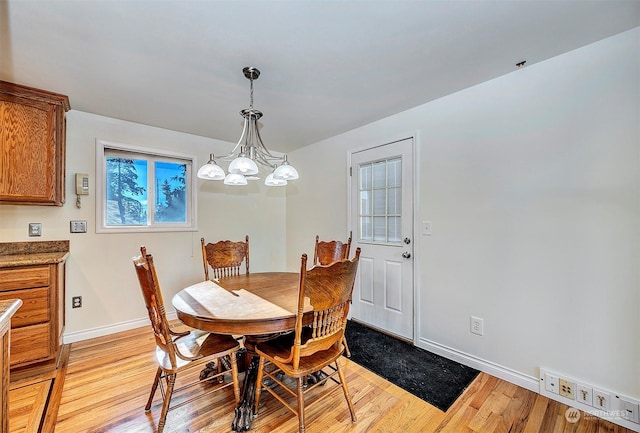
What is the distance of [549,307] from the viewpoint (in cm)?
184

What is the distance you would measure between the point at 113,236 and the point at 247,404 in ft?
7.63

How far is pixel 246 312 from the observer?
1.49 m

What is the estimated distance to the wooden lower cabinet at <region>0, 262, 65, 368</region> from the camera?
1990 mm

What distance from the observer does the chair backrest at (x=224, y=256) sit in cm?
252

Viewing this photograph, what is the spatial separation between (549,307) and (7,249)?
14.2ft

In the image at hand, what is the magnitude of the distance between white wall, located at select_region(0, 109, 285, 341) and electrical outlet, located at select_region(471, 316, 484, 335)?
291 centimetres

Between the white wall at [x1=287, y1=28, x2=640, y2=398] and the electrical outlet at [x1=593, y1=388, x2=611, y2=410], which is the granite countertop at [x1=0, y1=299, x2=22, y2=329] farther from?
the electrical outlet at [x1=593, y1=388, x2=611, y2=410]

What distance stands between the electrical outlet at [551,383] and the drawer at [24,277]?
373 centimetres

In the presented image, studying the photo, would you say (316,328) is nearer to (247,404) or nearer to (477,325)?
(247,404)

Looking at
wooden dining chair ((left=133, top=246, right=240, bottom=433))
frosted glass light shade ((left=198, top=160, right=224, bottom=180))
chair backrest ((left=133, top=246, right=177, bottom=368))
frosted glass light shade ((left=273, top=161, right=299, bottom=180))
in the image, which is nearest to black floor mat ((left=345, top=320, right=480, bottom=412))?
wooden dining chair ((left=133, top=246, right=240, bottom=433))

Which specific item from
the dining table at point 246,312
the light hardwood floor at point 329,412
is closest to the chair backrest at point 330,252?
the dining table at point 246,312

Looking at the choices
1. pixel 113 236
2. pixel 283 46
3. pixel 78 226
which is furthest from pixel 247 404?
pixel 78 226

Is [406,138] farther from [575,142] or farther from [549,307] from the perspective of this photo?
[549,307]

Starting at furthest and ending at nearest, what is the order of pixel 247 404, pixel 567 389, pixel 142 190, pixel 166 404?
pixel 142 190
pixel 567 389
pixel 247 404
pixel 166 404
